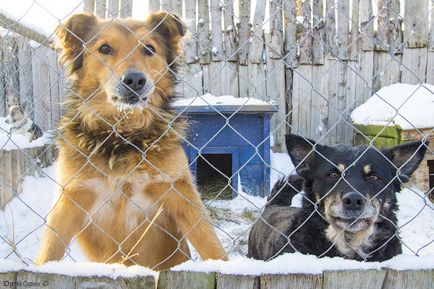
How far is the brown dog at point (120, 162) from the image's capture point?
8.98 ft

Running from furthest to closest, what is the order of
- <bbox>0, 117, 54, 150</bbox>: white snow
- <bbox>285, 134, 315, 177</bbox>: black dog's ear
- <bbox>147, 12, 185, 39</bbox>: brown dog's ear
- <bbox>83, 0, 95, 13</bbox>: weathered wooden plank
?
<bbox>83, 0, 95, 13</bbox>: weathered wooden plank < <bbox>0, 117, 54, 150</bbox>: white snow < <bbox>147, 12, 185, 39</bbox>: brown dog's ear < <bbox>285, 134, 315, 177</bbox>: black dog's ear

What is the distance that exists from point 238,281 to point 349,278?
1.49ft

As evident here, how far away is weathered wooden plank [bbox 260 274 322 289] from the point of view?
1.84 m

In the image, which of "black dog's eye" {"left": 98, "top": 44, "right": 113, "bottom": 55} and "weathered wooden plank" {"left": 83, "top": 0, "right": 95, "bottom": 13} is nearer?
"black dog's eye" {"left": 98, "top": 44, "right": 113, "bottom": 55}

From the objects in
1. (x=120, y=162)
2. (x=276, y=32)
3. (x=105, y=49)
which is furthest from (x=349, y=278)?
(x=276, y=32)

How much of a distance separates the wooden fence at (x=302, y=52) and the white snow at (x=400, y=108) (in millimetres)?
441

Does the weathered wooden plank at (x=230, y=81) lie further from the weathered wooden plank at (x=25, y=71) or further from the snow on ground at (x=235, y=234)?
the weathered wooden plank at (x=25, y=71)

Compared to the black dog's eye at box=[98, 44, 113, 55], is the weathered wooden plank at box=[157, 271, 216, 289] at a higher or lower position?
lower

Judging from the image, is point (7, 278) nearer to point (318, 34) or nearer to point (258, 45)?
point (258, 45)

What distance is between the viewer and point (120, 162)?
9.00 ft

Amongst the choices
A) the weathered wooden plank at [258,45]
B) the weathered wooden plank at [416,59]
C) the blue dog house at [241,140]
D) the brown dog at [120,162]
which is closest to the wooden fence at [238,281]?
the brown dog at [120,162]

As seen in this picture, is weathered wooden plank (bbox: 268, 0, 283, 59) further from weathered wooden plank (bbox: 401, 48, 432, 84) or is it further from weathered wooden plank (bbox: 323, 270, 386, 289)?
weathered wooden plank (bbox: 323, 270, 386, 289)

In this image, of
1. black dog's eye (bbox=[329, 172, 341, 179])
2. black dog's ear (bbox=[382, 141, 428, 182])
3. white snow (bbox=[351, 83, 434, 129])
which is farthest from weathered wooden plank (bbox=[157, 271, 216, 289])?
white snow (bbox=[351, 83, 434, 129])

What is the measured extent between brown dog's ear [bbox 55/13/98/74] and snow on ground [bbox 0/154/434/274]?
0.88 metres
